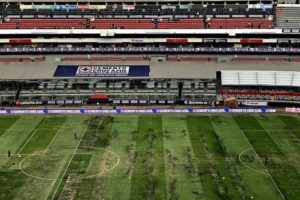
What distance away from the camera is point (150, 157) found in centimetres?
5722

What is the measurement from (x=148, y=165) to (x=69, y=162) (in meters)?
9.43

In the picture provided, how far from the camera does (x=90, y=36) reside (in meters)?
103

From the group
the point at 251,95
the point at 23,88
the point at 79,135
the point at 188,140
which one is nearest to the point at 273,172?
the point at 188,140

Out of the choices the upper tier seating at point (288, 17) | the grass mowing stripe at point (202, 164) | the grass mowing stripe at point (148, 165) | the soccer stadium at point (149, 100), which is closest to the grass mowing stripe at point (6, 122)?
the soccer stadium at point (149, 100)

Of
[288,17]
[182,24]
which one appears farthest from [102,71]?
[288,17]

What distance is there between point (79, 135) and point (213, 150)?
754 inches

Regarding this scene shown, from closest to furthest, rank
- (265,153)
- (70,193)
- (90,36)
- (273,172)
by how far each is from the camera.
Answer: (70,193) → (273,172) → (265,153) → (90,36)

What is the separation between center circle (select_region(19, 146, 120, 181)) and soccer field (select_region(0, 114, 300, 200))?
0.37ft

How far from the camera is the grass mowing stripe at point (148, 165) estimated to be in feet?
156

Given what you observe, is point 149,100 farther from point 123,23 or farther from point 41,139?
point 41,139

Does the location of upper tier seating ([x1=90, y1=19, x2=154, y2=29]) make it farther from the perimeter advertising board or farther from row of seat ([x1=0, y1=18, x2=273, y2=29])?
the perimeter advertising board

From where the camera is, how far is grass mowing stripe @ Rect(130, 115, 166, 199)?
47656 mm

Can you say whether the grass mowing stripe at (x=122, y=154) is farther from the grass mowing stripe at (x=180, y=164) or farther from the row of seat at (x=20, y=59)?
the row of seat at (x=20, y=59)

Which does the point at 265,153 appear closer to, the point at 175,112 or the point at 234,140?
the point at 234,140
